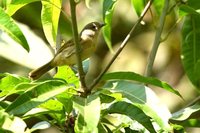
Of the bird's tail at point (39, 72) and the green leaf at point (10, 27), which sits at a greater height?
the green leaf at point (10, 27)

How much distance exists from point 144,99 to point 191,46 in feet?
1.85

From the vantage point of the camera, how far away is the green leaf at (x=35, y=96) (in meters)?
1.31

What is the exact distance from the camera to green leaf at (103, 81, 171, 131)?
1.34 meters

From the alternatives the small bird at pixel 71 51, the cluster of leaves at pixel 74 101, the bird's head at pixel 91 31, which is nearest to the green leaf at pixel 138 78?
the cluster of leaves at pixel 74 101

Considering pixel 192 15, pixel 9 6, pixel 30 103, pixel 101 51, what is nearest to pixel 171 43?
pixel 101 51

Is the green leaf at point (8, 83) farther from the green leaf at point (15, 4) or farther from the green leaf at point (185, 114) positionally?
the green leaf at point (185, 114)

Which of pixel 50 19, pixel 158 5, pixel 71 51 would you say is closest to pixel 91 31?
pixel 71 51

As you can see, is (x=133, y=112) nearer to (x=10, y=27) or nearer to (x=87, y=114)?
(x=87, y=114)

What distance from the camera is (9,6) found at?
1607 mm

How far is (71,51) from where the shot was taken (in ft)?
6.89

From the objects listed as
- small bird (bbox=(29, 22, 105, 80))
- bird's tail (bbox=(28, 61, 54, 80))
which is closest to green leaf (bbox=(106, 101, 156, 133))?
small bird (bbox=(29, 22, 105, 80))

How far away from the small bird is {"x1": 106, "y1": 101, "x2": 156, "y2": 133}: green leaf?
1.64ft

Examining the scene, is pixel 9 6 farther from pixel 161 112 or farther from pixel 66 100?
pixel 161 112

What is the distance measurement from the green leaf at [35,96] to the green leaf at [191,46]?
25.0 inches
